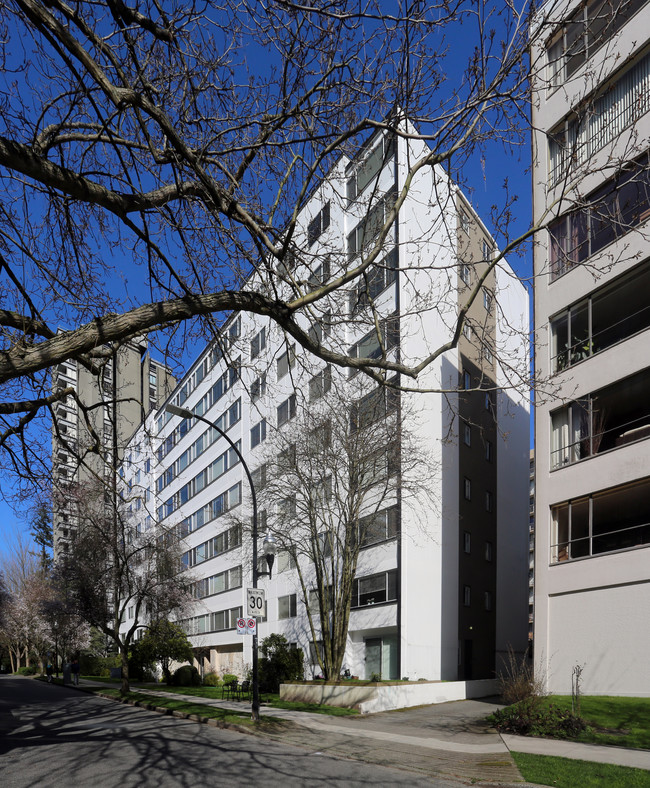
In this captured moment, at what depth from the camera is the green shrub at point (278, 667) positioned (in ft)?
105

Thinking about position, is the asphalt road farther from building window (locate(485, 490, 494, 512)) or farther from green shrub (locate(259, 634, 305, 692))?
building window (locate(485, 490, 494, 512))

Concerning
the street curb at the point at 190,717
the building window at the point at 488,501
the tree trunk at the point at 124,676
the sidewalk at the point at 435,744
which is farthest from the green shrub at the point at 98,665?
the sidewalk at the point at 435,744

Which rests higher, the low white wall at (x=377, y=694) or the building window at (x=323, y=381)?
the building window at (x=323, y=381)

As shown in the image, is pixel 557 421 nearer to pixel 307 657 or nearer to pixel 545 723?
pixel 545 723

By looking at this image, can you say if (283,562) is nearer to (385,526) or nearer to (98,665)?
(385,526)

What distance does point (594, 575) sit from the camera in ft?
69.0

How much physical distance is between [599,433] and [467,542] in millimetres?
14712

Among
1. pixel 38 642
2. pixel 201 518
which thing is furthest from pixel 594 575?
pixel 38 642

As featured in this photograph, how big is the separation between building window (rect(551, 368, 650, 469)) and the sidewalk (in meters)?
8.30

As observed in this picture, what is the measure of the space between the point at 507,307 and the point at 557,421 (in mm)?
19618

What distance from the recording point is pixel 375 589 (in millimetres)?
31016

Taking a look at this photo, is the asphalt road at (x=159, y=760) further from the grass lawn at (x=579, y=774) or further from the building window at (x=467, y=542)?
the building window at (x=467, y=542)

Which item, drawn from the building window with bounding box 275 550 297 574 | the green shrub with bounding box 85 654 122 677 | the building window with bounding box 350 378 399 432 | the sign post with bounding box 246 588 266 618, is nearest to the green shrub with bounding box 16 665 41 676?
the green shrub with bounding box 85 654 122 677

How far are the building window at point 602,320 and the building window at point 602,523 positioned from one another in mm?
4191
